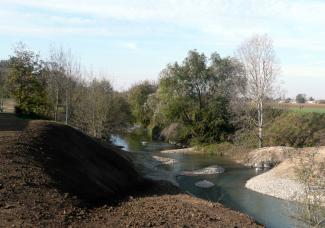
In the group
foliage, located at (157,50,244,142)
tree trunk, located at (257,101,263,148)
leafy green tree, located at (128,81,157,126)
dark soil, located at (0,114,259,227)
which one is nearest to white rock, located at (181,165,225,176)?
dark soil, located at (0,114,259,227)

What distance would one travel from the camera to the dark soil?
16.2 m

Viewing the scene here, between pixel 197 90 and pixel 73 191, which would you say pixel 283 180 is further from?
pixel 197 90

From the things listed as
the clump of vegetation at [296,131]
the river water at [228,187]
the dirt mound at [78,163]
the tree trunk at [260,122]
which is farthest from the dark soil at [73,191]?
the clump of vegetation at [296,131]

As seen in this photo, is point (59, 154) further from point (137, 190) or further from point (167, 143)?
point (167, 143)

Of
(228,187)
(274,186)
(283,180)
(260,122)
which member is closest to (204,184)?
(228,187)

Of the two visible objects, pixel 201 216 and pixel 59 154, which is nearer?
pixel 201 216

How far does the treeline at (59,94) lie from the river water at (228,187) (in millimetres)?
6312

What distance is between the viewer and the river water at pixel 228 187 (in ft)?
77.8

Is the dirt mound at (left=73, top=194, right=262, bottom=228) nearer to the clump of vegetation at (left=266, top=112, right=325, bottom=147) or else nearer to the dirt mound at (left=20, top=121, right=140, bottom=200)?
the dirt mound at (left=20, top=121, right=140, bottom=200)

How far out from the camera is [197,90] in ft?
199

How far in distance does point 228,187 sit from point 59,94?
75.5 feet

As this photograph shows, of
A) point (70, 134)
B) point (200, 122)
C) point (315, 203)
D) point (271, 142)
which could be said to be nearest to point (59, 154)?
point (70, 134)

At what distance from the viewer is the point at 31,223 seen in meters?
14.6

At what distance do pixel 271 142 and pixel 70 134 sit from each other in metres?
28.5
